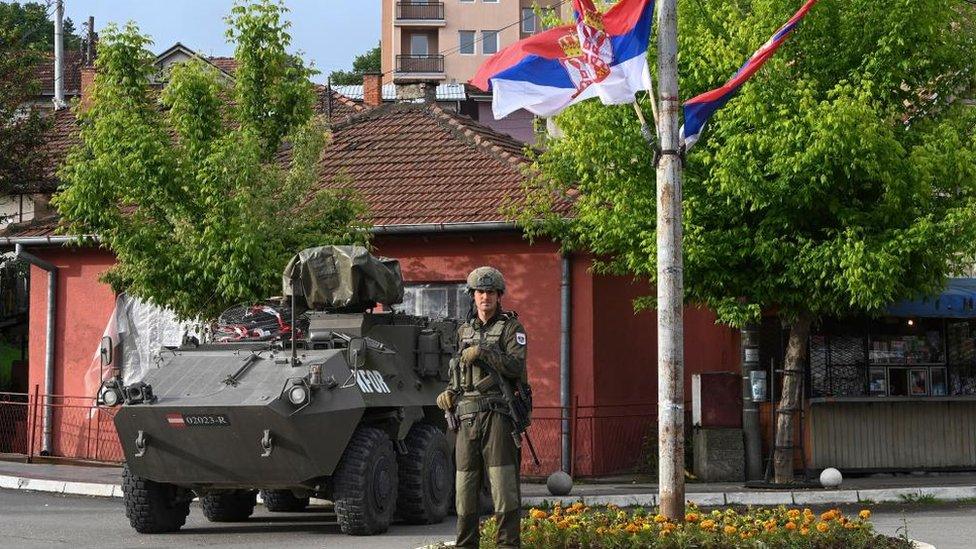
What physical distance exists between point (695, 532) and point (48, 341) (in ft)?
50.2

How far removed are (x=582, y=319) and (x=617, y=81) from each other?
32.9ft

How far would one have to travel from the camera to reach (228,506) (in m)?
15.6

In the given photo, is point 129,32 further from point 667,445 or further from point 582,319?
point 667,445

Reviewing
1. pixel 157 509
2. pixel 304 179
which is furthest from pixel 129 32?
pixel 157 509

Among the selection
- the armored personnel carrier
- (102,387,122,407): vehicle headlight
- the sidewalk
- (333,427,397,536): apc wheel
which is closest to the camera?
the armored personnel carrier

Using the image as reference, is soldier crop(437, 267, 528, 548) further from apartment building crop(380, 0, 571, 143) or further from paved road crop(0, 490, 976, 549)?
apartment building crop(380, 0, 571, 143)

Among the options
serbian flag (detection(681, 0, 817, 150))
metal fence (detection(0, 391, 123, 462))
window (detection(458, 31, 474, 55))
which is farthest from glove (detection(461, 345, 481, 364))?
window (detection(458, 31, 474, 55))

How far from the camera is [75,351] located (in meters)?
23.6

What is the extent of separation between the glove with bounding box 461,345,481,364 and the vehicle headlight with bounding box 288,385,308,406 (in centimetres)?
299

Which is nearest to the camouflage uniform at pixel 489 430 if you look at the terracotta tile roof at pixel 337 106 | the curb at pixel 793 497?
the curb at pixel 793 497

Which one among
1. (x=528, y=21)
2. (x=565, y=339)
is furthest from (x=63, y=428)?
(x=528, y=21)

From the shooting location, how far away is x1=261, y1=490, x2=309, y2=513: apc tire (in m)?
16.8

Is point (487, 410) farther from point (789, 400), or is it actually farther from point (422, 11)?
point (422, 11)

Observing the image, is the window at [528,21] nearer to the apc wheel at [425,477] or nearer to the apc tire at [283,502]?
the apc tire at [283,502]
